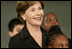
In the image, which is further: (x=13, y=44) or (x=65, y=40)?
(x=13, y=44)

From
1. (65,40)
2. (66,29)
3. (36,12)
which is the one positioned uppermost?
(36,12)

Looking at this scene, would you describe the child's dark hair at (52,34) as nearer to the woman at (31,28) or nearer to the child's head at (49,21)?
the woman at (31,28)

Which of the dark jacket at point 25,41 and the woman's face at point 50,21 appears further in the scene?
the woman's face at point 50,21

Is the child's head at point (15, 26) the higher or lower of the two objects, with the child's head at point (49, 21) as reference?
lower

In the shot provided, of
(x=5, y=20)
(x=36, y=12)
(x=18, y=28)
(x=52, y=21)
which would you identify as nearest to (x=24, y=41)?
(x=36, y=12)

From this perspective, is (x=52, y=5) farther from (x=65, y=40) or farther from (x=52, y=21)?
(x=65, y=40)

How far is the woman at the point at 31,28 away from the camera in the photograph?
987mm

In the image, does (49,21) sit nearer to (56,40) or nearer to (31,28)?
(31,28)

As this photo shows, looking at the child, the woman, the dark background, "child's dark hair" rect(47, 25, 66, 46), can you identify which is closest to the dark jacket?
the woman

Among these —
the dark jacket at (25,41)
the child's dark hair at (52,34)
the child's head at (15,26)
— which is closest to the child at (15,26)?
the child's head at (15,26)

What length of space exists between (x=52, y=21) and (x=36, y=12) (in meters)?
0.29

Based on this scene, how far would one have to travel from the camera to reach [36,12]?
0.98 metres

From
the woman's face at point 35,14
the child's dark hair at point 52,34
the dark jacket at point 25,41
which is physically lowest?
the dark jacket at point 25,41

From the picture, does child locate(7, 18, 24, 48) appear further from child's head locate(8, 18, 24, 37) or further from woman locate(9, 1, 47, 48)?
woman locate(9, 1, 47, 48)
